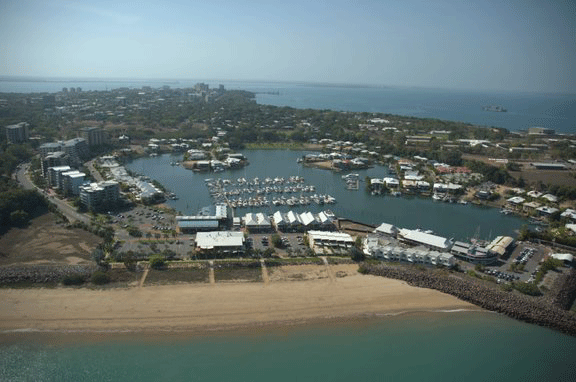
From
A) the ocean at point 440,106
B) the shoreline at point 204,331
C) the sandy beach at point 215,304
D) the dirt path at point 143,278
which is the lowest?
the shoreline at point 204,331

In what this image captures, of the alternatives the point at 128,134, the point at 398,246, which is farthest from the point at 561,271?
the point at 128,134

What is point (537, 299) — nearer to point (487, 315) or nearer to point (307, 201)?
point (487, 315)

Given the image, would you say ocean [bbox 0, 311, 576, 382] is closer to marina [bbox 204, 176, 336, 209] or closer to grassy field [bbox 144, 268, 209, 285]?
grassy field [bbox 144, 268, 209, 285]

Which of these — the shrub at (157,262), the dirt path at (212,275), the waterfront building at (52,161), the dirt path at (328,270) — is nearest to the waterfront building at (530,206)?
the dirt path at (328,270)

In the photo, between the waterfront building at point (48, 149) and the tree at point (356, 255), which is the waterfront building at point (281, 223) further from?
the waterfront building at point (48, 149)

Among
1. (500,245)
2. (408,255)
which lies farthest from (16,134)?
(500,245)

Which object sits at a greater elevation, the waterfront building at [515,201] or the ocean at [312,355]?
the waterfront building at [515,201]

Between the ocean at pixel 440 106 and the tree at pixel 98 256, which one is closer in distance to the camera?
the tree at pixel 98 256
